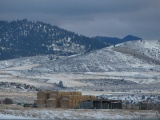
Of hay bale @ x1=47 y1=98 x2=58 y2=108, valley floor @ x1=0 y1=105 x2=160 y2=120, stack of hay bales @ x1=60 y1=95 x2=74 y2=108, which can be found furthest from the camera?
hay bale @ x1=47 y1=98 x2=58 y2=108

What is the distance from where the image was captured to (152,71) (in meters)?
182

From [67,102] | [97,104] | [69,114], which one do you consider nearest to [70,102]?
[67,102]

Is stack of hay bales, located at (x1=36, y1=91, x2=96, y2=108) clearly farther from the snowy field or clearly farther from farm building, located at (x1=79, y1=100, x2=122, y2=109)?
the snowy field

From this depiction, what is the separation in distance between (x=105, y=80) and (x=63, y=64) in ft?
136

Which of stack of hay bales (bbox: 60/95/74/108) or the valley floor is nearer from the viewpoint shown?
the valley floor

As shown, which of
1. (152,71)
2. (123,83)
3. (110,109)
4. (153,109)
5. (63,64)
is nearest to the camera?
(110,109)

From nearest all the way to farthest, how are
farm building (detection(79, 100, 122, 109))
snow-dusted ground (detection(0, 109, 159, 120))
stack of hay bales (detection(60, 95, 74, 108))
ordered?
snow-dusted ground (detection(0, 109, 159, 120)), farm building (detection(79, 100, 122, 109)), stack of hay bales (detection(60, 95, 74, 108))

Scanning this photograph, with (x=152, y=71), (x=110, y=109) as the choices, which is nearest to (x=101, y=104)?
(x=110, y=109)

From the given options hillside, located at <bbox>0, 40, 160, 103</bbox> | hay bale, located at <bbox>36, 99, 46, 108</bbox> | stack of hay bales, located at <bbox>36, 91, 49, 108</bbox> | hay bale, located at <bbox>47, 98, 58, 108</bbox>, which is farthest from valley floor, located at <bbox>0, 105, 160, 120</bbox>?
hillside, located at <bbox>0, 40, 160, 103</bbox>

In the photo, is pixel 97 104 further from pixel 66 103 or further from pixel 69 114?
pixel 69 114

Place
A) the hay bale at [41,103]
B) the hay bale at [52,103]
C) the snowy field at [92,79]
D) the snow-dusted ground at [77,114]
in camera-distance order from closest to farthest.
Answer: the snow-dusted ground at [77,114] → the hay bale at [52,103] → the hay bale at [41,103] → the snowy field at [92,79]

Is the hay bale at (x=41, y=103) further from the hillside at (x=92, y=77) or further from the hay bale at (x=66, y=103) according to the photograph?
the hillside at (x=92, y=77)

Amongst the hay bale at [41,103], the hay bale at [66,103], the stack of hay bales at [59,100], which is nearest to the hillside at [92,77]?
the stack of hay bales at [59,100]

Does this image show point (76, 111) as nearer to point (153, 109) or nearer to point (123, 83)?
point (153, 109)
